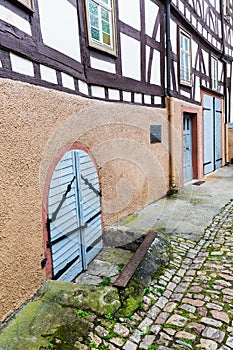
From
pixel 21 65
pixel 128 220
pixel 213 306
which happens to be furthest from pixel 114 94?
pixel 213 306

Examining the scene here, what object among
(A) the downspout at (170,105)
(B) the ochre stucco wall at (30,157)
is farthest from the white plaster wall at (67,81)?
(A) the downspout at (170,105)

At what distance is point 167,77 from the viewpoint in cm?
682

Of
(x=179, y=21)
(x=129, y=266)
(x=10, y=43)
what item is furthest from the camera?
(x=179, y=21)

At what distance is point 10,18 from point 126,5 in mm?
3251

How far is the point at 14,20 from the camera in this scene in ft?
8.80

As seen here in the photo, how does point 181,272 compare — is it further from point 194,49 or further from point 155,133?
point 194,49

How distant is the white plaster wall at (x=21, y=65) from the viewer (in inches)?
105

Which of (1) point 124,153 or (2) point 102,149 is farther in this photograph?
(1) point 124,153

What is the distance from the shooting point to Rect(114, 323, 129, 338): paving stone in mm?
2479

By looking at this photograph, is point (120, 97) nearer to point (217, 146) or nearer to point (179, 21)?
point (179, 21)

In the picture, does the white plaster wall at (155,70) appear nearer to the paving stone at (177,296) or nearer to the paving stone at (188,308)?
the paving stone at (177,296)

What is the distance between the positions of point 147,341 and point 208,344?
483mm

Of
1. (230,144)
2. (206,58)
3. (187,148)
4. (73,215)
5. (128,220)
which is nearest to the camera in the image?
(73,215)

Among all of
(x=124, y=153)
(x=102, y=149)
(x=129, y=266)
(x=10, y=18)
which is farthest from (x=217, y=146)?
(x=10, y=18)
